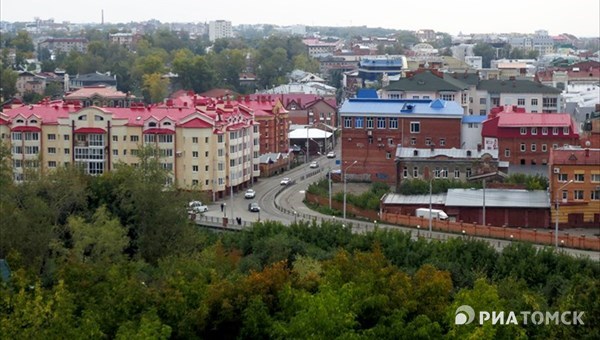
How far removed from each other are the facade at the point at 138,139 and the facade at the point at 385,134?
2.39m

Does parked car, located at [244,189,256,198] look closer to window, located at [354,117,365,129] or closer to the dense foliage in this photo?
window, located at [354,117,365,129]

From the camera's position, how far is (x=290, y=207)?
961 inches

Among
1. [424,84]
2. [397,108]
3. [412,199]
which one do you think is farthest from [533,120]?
[424,84]

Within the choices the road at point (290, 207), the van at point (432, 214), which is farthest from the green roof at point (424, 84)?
the van at point (432, 214)

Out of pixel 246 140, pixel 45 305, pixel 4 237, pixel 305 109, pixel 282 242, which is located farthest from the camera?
pixel 305 109

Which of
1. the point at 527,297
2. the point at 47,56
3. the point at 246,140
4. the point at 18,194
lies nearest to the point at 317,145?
the point at 246,140

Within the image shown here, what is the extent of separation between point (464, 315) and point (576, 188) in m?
11.2

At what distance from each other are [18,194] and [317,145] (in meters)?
15.9

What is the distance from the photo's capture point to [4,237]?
16.2 meters

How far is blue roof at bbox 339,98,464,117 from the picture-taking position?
2686 cm

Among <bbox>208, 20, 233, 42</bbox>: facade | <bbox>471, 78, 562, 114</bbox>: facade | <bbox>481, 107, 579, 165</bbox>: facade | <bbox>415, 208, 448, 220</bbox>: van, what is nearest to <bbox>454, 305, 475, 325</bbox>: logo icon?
<bbox>415, 208, 448, 220</bbox>: van

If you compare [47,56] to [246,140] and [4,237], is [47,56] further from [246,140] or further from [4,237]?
[4,237]

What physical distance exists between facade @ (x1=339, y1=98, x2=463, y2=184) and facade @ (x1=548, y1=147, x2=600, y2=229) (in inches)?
204

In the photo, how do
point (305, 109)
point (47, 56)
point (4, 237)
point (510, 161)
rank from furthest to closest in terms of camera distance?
point (47, 56) → point (305, 109) → point (510, 161) → point (4, 237)
